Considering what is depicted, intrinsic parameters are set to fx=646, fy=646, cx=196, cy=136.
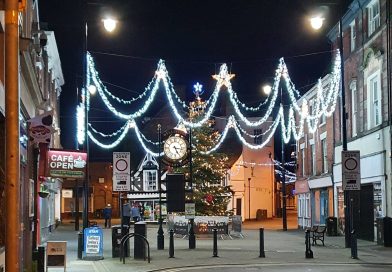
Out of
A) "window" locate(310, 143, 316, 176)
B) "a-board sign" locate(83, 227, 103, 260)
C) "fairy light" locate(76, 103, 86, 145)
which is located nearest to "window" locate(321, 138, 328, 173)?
"window" locate(310, 143, 316, 176)

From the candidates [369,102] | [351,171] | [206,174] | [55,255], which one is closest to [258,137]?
[206,174]

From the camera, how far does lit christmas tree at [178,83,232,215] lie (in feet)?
135

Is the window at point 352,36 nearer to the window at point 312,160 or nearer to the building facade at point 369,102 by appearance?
the building facade at point 369,102

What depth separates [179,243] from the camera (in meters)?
28.2

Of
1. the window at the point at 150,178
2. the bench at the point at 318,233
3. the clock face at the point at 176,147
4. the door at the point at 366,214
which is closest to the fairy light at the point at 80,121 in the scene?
the clock face at the point at 176,147

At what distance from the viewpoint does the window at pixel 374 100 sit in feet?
90.5

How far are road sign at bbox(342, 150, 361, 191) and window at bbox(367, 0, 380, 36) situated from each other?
828 cm

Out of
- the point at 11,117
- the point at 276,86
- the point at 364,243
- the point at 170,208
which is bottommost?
the point at 364,243

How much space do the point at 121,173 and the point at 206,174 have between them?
19669 mm

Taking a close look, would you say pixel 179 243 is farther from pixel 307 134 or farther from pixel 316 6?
pixel 307 134

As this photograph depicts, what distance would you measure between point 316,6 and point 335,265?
8.52 metres

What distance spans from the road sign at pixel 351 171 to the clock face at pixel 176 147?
6.89 meters

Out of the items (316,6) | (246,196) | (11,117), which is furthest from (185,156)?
(246,196)

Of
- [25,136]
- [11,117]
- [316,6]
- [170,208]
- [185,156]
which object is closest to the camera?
[11,117]
